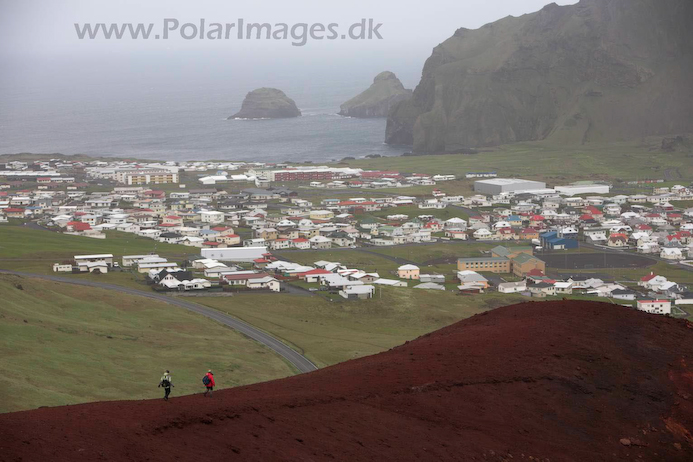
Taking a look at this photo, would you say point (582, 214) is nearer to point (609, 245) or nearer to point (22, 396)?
point (609, 245)

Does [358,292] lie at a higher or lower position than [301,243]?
higher

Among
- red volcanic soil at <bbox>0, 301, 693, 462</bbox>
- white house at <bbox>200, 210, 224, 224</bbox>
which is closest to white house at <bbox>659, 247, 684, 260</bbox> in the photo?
white house at <bbox>200, 210, 224, 224</bbox>

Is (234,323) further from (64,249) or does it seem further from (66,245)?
(66,245)

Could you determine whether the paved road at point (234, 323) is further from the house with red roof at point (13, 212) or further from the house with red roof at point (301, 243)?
the house with red roof at point (13, 212)

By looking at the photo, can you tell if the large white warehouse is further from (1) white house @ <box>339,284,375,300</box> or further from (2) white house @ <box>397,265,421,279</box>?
(1) white house @ <box>339,284,375,300</box>

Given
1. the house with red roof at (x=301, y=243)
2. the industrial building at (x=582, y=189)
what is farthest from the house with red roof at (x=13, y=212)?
the industrial building at (x=582, y=189)

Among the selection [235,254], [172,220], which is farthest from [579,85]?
[235,254]

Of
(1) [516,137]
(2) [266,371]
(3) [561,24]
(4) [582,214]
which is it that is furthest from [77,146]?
(2) [266,371]
